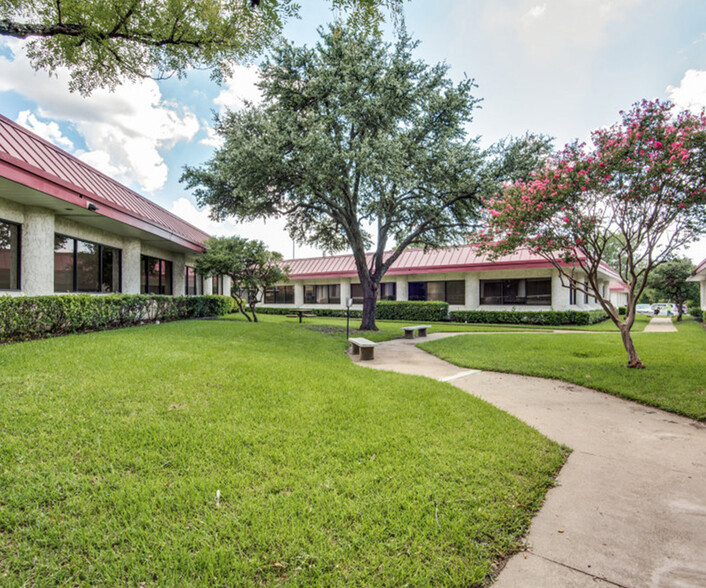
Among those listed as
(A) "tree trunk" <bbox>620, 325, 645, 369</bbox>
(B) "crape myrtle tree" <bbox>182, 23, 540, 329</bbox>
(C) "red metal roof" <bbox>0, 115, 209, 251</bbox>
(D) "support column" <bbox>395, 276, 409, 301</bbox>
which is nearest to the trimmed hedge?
(D) "support column" <bbox>395, 276, 409, 301</bbox>

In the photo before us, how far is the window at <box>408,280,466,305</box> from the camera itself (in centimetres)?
2184

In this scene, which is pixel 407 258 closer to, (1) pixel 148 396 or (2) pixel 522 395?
(2) pixel 522 395

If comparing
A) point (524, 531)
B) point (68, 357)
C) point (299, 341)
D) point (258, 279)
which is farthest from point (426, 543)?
point (258, 279)

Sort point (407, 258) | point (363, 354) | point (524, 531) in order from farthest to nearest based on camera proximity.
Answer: point (407, 258)
point (363, 354)
point (524, 531)

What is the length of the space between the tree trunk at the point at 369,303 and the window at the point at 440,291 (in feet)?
29.9

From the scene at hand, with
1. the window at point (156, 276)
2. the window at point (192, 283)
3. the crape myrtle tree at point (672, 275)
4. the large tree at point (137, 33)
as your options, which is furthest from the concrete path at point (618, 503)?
the crape myrtle tree at point (672, 275)

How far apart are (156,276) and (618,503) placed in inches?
640

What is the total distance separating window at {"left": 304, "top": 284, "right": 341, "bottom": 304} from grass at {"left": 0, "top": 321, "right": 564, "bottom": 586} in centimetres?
2224

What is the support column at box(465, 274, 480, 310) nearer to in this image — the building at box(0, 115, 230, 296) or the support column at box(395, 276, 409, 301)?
the support column at box(395, 276, 409, 301)

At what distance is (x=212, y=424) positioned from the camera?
145 inches

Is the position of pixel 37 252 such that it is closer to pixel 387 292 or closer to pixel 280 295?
pixel 387 292

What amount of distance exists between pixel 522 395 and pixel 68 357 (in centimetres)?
719

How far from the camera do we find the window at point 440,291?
21844 mm

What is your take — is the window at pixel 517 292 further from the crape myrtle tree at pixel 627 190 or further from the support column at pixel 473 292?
the crape myrtle tree at pixel 627 190
